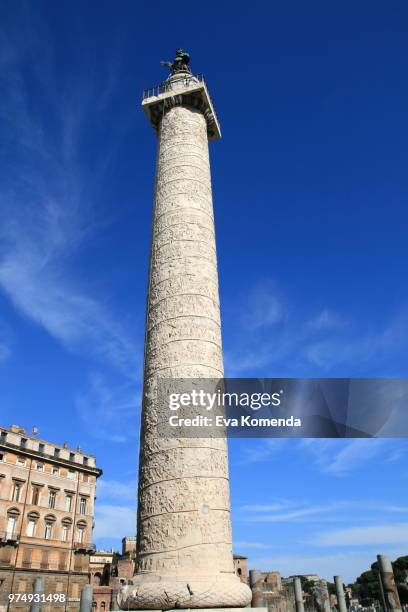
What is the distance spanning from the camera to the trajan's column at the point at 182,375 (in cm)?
521

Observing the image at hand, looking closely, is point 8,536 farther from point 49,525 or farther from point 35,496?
point 49,525

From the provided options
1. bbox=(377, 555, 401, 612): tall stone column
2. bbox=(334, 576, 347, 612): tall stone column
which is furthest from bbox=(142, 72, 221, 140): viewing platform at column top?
bbox=(334, 576, 347, 612): tall stone column

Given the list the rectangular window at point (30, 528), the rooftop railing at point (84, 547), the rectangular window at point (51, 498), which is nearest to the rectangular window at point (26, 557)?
the rectangular window at point (30, 528)

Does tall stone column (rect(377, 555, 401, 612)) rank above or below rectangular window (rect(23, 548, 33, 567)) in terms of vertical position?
below

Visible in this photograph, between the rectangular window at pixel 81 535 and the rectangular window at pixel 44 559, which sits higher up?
the rectangular window at pixel 81 535

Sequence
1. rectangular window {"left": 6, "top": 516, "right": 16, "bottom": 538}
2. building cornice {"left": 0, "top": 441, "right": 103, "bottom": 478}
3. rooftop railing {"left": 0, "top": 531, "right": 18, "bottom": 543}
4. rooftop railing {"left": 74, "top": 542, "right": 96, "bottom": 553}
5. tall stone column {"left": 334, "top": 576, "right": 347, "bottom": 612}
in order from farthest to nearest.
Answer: rooftop railing {"left": 74, "top": 542, "right": 96, "bottom": 553} → building cornice {"left": 0, "top": 441, "right": 103, "bottom": 478} → rectangular window {"left": 6, "top": 516, "right": 16, "bottom": 538} → rooftop railing {"left": 0, "top": 531, "right": 18, "bottom": 543} → tall stone column {"left": 334, "top": 576, "right": 347, "bottom": 612}

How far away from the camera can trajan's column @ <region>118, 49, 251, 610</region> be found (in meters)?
5.21

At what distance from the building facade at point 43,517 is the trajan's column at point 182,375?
2661 cm

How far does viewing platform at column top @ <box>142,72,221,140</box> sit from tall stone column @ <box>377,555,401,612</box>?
9246mm

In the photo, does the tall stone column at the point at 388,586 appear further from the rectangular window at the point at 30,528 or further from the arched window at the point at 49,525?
the arched window at the point at 49,525

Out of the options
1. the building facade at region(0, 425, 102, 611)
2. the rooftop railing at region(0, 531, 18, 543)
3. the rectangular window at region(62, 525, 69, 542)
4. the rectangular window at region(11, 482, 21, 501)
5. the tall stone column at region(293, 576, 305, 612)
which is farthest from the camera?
the rectangular window at region(62, 525, 69, 542)

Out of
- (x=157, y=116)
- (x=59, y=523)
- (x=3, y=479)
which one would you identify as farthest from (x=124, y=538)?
(x=157, y=116)

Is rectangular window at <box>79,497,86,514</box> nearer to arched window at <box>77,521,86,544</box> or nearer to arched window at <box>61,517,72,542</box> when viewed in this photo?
arched window at <box>77,521,86,544</box>

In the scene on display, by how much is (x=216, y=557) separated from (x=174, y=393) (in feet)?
6.36
